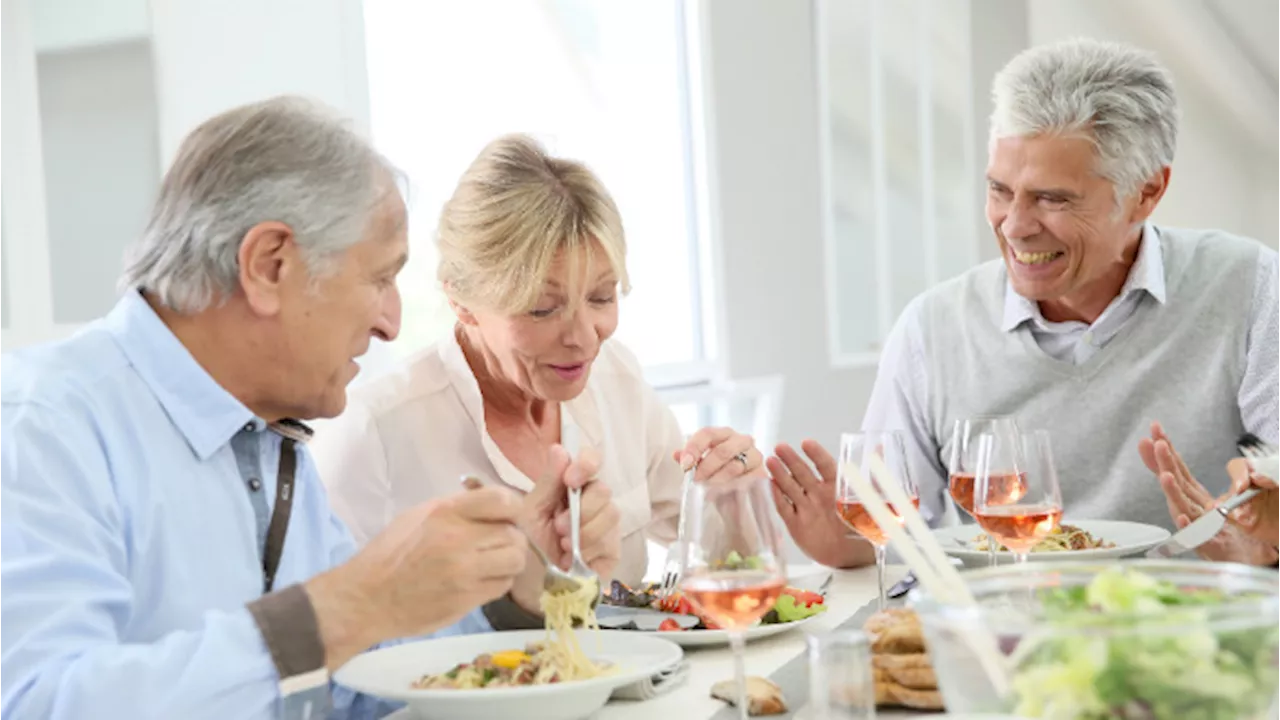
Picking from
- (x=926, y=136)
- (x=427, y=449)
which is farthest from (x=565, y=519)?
(x=926, y=136)

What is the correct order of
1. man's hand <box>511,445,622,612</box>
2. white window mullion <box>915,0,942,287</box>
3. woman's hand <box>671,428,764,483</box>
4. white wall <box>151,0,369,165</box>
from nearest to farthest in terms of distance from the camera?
Result: man's hand <box>511,445,622,612</box> < woman's hand <box>671,428,764,483</box> < white wall <box>151,0,369,165</box> < white window mullion <box>915,0,942,287</box>

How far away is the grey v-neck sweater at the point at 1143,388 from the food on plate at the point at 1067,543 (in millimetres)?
601

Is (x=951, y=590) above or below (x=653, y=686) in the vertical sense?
above

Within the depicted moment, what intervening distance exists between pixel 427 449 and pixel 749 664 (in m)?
0.85

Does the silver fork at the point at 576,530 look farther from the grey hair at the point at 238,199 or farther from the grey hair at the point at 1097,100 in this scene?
the grey hair at the point at 1097,100

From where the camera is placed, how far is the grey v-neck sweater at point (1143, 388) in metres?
2.72

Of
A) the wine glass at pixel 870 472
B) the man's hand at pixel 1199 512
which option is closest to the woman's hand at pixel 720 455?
the wine glass at pixel 870 472

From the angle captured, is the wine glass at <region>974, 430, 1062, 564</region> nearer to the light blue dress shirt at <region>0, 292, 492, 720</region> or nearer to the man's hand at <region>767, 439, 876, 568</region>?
the man's hand at <region>767, 439, 876, 568</region>

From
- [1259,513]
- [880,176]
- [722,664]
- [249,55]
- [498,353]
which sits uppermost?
[249,55]

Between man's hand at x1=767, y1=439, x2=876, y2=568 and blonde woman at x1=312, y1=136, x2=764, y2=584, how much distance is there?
58mm

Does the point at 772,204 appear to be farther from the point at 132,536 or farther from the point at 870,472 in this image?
the point at 132,536

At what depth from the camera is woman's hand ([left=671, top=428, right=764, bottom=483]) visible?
7.42 ft

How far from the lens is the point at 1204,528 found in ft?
6.40

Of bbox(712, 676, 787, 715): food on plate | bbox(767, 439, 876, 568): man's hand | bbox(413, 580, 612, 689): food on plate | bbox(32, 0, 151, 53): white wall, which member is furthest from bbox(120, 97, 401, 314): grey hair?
bbox(32, 0, 151, 53): white wall
